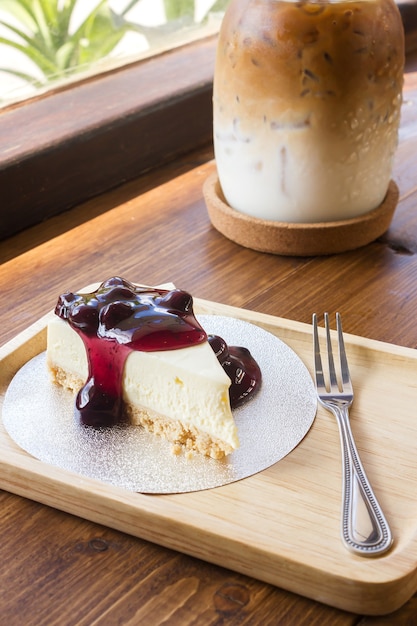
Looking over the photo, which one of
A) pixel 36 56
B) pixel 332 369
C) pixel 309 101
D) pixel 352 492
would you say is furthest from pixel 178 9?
pixel 352 492

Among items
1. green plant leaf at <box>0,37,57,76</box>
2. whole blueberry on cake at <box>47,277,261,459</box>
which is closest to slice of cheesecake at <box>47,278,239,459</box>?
whole blueberry on cake at <box>47,277,261,459</box>

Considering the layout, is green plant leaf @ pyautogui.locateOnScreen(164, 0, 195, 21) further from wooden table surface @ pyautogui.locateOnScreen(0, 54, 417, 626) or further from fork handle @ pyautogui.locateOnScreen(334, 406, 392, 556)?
fork handle @ pyautogui.locateOnScreen(334, 406, 392, 556)

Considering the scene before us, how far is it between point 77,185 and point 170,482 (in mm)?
654

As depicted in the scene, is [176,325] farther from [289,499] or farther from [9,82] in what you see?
[9,82]

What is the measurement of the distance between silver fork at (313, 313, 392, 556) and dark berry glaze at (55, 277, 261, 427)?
68 millimetres

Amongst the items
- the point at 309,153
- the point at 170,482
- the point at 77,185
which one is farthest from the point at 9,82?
the point at 170,482

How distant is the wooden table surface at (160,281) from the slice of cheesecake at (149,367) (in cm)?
10

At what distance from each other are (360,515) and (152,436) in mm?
186

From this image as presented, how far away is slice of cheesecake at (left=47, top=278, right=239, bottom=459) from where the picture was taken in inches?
26.1

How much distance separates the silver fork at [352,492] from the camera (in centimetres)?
56

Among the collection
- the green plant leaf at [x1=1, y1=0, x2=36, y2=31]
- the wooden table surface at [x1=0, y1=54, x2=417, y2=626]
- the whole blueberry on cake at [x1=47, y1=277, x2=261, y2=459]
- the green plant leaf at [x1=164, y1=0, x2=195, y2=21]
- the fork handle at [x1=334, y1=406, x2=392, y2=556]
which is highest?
the green plant leaf at [x1=1, y1=0, x2=36, y2=31]

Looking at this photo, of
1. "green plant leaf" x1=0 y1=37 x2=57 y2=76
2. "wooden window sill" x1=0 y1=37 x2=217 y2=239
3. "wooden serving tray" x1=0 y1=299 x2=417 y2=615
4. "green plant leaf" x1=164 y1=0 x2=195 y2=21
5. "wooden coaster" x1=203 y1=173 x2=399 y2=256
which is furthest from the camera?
"green plant leaf" x1=164 y1=0 x2=195 y2=21

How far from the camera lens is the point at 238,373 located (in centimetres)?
73

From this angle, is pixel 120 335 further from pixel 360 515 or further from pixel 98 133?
pixel 98 133
